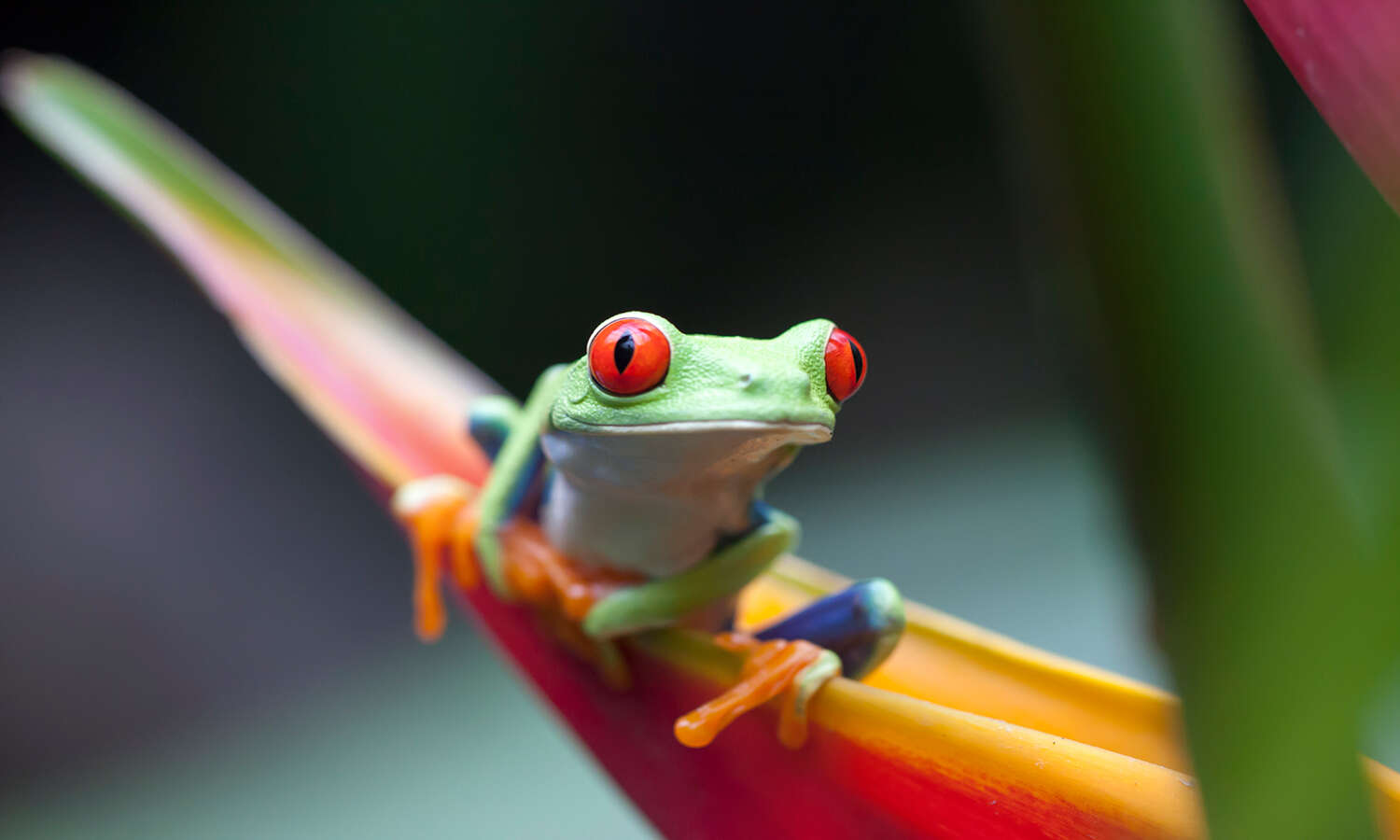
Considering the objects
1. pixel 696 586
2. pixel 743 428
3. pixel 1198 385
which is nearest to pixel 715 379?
pixel 743 428

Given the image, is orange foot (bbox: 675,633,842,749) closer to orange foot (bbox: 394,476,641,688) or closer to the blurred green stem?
orange foot (bbox: 394,476,641,688)

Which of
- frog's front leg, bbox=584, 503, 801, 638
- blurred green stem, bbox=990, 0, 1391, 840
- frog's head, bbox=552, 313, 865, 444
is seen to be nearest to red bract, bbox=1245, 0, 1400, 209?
blurred green stem, bbox=990, 0, 1391, 840

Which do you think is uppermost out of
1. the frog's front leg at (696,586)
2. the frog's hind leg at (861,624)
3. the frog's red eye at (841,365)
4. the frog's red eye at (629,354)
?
the frog's red eye at (629,354)

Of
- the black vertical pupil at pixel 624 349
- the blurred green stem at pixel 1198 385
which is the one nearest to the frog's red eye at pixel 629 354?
the black vertical pupil at pixel 624 349

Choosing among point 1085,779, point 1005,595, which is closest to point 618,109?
point 1005,595

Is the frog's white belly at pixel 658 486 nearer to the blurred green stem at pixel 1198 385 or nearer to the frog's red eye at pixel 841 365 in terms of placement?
the frog's red eye at pixel 841 365

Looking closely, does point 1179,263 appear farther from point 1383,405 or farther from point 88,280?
point 88,280

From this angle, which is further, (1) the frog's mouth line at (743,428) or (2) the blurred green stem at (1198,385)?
(1) the frog's mouth line at (743,428)
